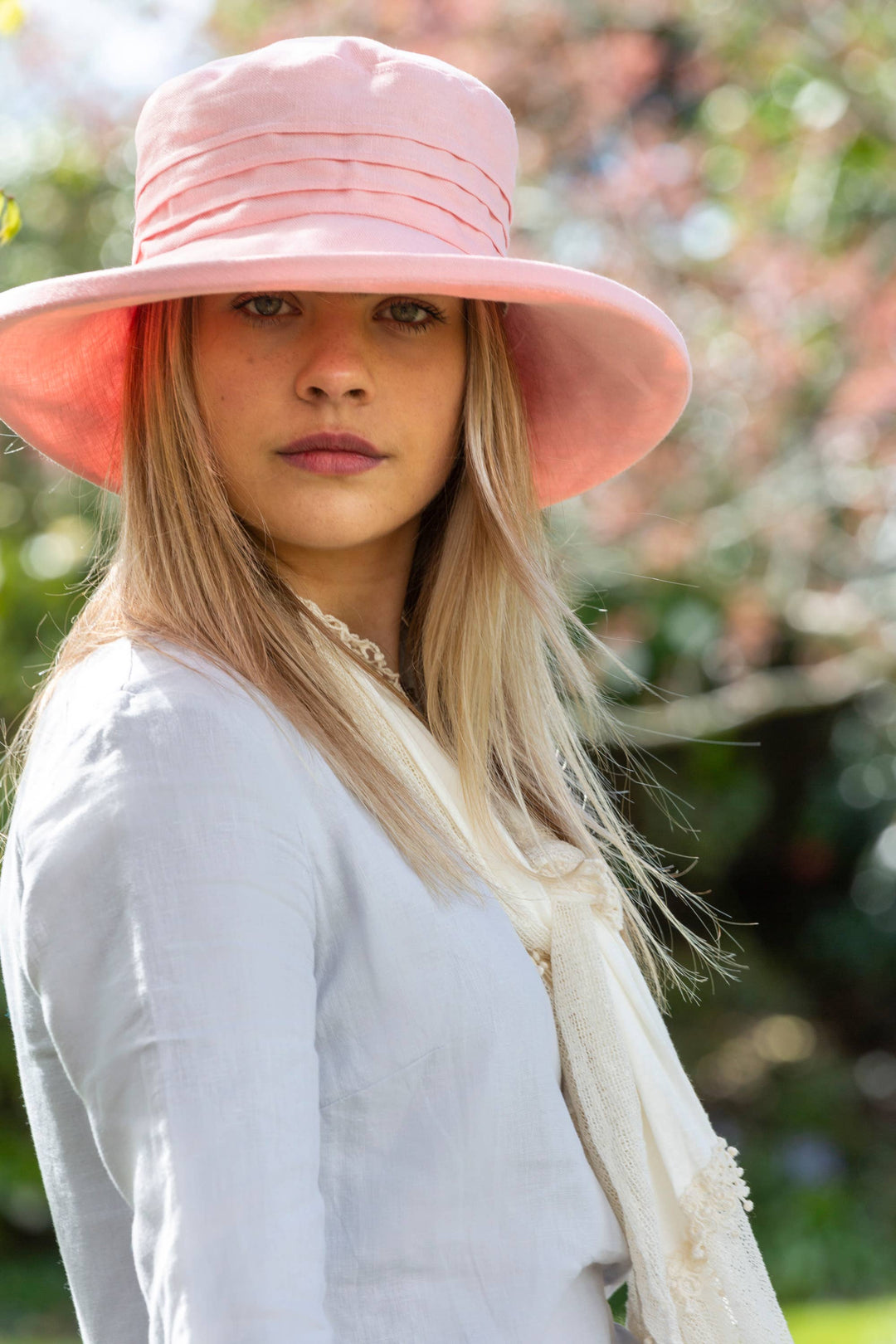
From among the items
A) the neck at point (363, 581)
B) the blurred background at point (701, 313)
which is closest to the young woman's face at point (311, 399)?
the neck at point (363, 581)

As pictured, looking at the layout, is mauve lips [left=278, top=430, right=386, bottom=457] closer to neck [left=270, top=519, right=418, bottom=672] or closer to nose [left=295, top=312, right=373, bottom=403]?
nose [left=295, top=312, right=373, bottom=403]

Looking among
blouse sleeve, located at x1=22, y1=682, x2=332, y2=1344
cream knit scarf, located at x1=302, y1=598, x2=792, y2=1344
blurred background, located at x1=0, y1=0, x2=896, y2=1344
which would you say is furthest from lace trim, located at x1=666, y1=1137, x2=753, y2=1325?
blurred background, located at x1=0, y1=0, x2=896, y2=1344

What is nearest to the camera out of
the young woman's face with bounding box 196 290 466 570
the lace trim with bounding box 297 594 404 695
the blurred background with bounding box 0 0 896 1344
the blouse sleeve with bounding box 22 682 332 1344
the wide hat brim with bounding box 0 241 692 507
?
the blouse sleeve with bounding box 22 682 332 1344

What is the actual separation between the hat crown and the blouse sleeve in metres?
0.53

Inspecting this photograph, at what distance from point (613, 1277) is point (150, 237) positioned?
1.08 m

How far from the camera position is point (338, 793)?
45.0 inches

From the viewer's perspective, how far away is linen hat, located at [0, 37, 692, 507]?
1226 millimetres

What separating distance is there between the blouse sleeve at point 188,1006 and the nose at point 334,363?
0.41 m

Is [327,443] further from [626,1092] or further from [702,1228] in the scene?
[702,1228]

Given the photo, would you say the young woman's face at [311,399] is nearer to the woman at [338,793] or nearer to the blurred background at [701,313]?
the woman at [338,793]

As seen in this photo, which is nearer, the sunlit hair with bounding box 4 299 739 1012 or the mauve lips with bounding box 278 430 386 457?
the sunlit hair with bounding box 4 299 739 1012

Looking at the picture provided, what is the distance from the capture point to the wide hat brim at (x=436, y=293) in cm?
121

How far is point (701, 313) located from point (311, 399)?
3683 millimetres

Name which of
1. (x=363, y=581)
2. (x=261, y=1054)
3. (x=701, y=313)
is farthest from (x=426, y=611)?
(x=701, y=313)
